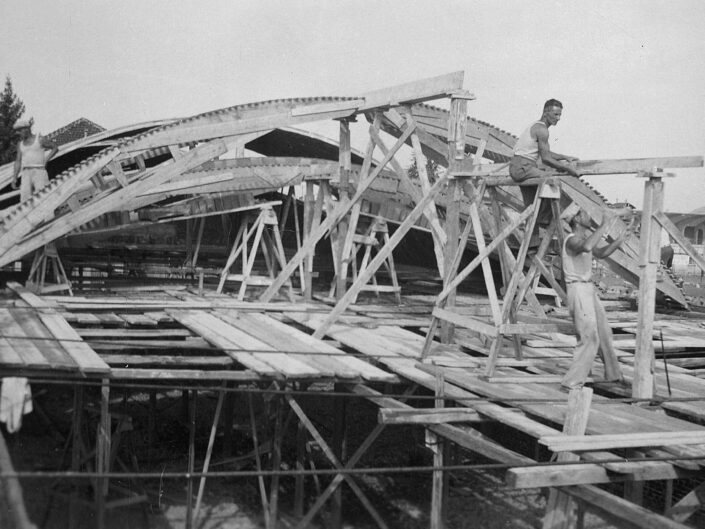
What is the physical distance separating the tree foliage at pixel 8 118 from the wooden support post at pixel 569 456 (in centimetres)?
2299

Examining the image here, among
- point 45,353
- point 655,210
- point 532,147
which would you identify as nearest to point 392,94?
point 532,147

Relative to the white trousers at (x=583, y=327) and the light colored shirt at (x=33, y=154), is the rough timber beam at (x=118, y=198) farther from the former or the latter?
the white trousers at (x=583, y=327)

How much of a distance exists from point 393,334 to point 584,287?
10.8 ft

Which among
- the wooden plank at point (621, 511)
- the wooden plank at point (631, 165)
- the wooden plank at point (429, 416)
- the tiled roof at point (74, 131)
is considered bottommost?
the wooden plank at point (621, 511)

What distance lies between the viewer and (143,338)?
957cm

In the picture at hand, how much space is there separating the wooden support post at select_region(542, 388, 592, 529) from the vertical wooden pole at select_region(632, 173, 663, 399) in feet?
4.47

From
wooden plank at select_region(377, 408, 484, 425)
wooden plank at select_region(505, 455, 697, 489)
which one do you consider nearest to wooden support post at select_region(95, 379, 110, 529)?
wooden plank at select_region(377, 408, 484, 425)

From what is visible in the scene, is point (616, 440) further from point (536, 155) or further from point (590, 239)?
point (536, 155)

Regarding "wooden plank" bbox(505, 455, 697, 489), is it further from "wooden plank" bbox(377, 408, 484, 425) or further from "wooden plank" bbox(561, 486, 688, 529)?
"wooden plank" bbox(377, 408, 484, 425)

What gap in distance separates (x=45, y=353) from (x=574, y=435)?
4.93 m

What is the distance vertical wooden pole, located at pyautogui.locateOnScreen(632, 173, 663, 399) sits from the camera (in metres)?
6.23

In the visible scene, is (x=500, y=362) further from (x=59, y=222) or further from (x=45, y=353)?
(x=59, y=222)

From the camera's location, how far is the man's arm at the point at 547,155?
680 centimetres

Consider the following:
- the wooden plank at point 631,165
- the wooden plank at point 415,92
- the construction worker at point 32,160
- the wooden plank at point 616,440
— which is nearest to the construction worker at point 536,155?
the wooden plank at point 631,165
